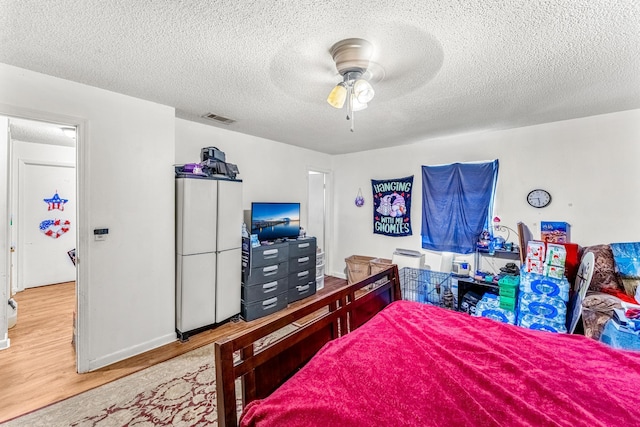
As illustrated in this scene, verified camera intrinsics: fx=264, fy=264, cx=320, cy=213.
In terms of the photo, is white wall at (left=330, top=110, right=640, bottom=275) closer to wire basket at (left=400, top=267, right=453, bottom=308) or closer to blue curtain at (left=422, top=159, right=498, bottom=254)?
blue curtain at (left=422, top=159, right=498, bottom=254)

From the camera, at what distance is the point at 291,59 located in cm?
183

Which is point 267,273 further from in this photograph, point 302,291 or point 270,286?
point 302,291

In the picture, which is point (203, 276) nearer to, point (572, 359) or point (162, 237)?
point (162, 237)

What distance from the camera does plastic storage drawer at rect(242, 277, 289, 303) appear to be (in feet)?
10.8

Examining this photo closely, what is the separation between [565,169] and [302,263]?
346 cm

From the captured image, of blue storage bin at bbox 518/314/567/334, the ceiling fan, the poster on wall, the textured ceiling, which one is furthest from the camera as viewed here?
the poster on wall

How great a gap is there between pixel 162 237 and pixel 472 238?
12.5ft

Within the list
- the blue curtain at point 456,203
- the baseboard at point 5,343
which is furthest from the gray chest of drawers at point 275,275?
the baseboard at point 5,343

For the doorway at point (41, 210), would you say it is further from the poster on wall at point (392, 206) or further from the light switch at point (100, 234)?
the poster on wall at point (392, 206)

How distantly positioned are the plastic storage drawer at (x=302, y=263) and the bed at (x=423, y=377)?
2163 mm

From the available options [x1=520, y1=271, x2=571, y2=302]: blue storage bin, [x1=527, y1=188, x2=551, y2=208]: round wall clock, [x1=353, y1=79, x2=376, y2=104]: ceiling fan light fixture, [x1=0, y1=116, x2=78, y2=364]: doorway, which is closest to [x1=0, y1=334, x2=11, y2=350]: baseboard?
[x1=0, y1=116, x2=78, y2=364]: doorway

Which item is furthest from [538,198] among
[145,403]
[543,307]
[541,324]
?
[145,403]

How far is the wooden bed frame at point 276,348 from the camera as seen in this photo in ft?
3.30

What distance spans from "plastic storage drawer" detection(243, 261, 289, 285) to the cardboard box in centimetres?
319
